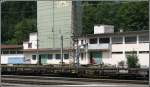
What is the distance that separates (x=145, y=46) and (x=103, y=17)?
4325 centimetres

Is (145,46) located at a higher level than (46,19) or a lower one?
lower

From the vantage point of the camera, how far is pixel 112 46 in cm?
6194

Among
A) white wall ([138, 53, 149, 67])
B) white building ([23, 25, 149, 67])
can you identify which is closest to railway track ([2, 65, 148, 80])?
white building ([23, 25, 149, 67])

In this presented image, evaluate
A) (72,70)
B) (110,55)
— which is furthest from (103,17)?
(72,70)

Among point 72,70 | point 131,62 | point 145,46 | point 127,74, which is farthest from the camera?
point 145,46

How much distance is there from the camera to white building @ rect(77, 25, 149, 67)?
5792 cm

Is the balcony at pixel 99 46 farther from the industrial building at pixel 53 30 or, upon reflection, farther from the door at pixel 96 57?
the industrial building at pixel 53 30

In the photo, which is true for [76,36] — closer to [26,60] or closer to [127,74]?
[26,60]

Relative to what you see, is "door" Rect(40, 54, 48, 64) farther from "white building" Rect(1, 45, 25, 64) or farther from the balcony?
the balcony

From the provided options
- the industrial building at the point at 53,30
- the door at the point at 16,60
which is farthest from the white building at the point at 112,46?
the door at the point at 16,60

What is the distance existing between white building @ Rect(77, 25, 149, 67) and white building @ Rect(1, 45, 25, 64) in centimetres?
1406

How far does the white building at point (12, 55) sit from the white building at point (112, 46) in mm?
14059

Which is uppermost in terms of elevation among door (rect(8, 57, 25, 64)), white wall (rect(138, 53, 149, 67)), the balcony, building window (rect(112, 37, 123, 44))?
building window (rect(112, 37, 123, 44))

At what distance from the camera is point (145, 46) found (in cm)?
5753
